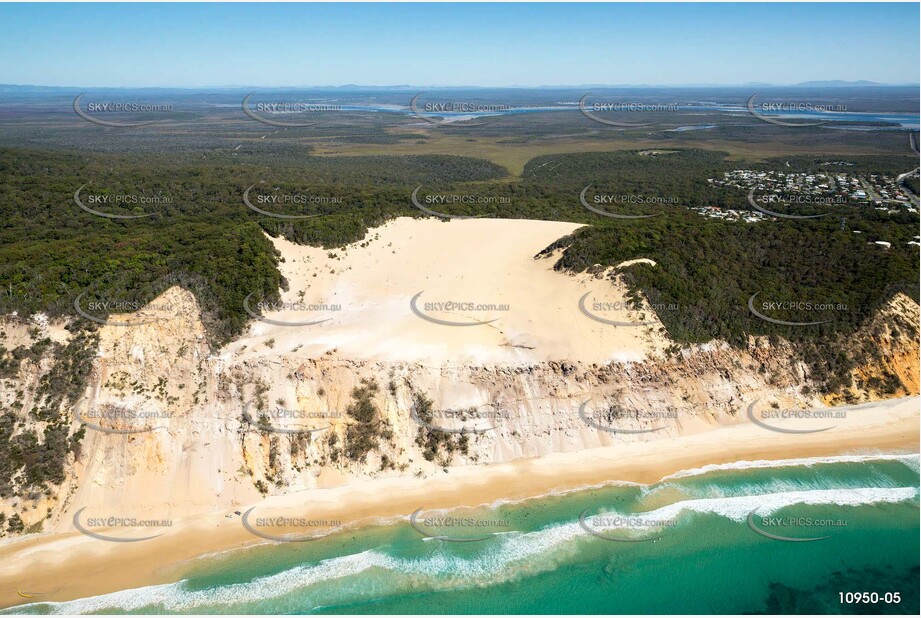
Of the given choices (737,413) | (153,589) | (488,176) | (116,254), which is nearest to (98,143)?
(488,176)

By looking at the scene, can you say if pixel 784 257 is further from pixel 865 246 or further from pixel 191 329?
pixel 191 329

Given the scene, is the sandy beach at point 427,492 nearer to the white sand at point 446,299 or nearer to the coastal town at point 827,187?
the white sand at point 446,299

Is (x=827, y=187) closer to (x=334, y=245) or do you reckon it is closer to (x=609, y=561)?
(x=334, y=245)

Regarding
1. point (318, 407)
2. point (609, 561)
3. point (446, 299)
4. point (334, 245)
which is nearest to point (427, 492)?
point (318, 407)

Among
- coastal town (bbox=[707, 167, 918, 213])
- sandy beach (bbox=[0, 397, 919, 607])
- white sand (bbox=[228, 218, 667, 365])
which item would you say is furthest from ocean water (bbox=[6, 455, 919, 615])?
coastal town (bbox=[707, 167, 918, 213])

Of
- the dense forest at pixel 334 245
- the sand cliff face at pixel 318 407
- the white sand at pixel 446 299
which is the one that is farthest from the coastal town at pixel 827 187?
the white sand at pixel 446 299

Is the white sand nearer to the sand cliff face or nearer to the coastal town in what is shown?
the sand cliff face
